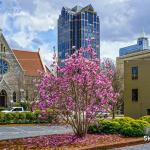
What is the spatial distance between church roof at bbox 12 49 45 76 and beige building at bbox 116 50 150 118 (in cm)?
3077

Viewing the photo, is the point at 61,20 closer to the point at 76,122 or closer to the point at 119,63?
the point at 119,63

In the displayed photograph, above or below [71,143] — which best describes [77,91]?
above

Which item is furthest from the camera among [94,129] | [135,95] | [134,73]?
[135,95]

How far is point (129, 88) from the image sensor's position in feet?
179

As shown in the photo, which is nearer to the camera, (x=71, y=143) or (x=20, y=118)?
(x=71, y=143)

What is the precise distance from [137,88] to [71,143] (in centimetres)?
3595

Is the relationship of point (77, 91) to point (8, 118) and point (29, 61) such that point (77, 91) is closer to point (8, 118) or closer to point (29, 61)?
point (8, 118)

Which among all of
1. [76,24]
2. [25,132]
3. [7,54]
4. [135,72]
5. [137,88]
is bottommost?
[25,132]

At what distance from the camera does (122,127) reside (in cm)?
2175

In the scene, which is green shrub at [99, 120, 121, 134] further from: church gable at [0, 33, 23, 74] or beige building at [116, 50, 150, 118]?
church gable at [0, 33, 23, 74]

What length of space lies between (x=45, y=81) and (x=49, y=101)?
106 cm

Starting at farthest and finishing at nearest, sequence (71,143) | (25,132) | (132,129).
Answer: (25,132), (132,129), (71,143)

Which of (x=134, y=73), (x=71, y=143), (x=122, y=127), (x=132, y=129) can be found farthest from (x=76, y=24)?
(x=71, y=143)

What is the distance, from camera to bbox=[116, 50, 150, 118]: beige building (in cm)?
5188
